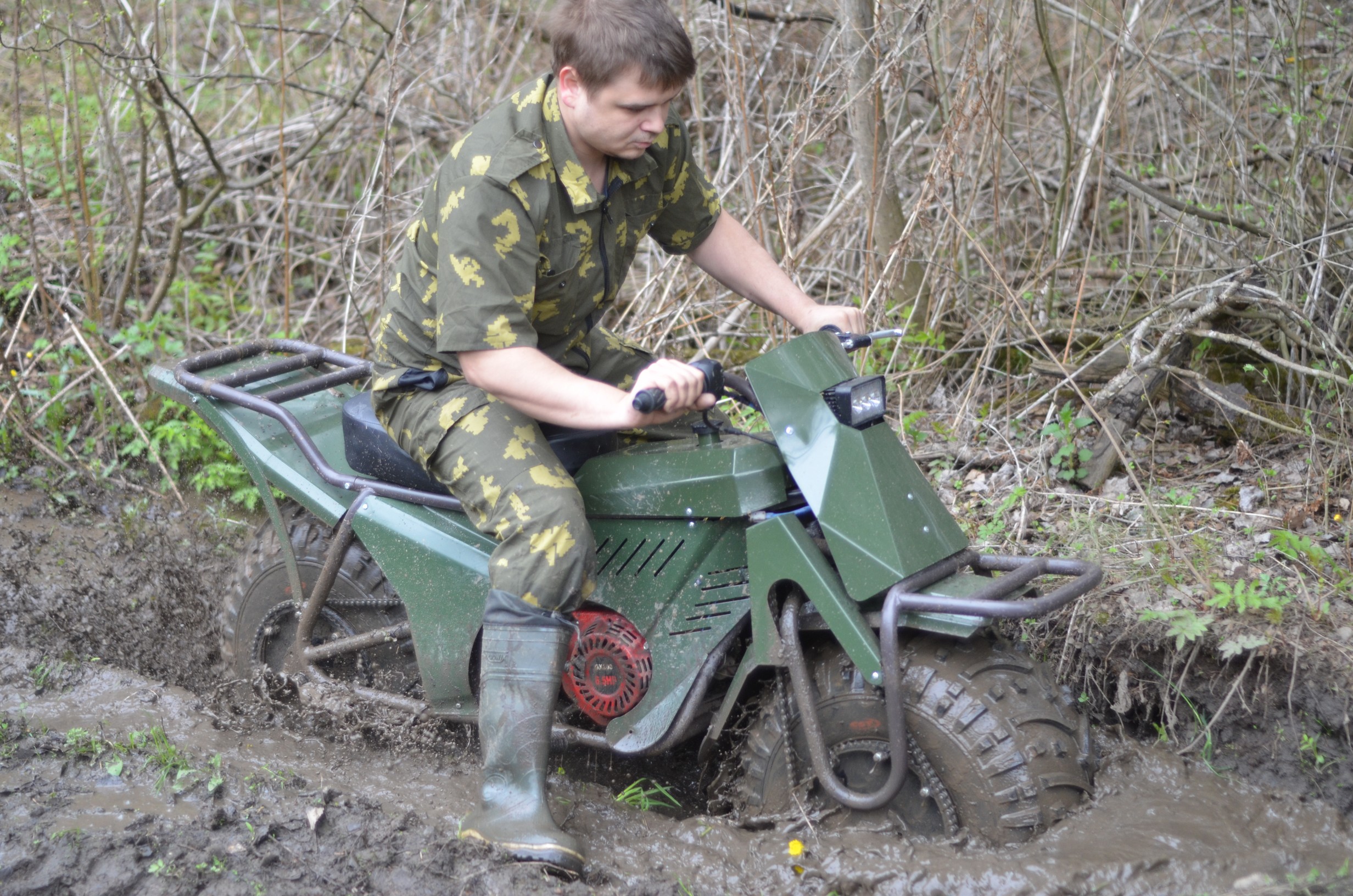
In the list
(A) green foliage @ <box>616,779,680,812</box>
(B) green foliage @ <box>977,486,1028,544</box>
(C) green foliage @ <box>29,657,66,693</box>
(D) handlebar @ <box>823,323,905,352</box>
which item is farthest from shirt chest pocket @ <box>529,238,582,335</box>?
(C) green foliage @ <box>29,657,66,693</box>

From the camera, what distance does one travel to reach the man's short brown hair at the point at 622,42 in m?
2.37

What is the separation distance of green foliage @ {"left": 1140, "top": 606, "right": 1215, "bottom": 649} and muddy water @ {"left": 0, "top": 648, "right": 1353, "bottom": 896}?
0.31 m

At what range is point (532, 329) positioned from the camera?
2.54 m

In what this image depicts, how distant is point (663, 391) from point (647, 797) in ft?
4.63

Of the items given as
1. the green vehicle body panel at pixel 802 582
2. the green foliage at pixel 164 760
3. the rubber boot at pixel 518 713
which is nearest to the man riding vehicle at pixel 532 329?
the rubber boot at pixel 518 713

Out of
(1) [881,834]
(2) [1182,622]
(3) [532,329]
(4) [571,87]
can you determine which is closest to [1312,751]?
(2) [1182,622]

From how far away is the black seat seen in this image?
115 inches

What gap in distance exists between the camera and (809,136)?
175 inches

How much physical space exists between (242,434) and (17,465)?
2369mm

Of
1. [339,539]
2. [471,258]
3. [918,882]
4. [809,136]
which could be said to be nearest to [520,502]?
[471,258]

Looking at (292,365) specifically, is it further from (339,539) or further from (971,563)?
(971,563)

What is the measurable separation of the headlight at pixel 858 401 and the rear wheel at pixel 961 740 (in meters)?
0.52

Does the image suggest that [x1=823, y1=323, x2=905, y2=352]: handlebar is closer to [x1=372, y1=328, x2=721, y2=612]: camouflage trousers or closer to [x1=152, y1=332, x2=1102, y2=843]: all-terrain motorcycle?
[x1=152, y1=332, x2=1102, y2=843]: all-terrain motorcycle

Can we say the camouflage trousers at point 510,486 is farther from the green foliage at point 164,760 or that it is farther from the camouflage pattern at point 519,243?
the green foliage at point 164,760
